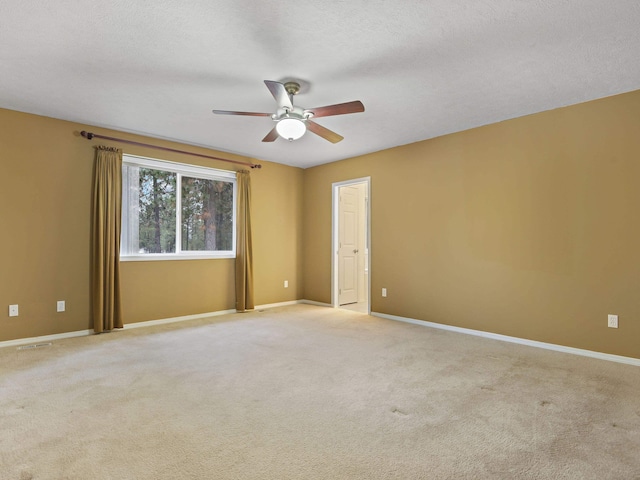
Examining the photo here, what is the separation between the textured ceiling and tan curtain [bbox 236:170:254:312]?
159 centimetres

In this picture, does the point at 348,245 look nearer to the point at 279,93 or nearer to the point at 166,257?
the point at 166,257

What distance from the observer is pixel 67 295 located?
13.5ft

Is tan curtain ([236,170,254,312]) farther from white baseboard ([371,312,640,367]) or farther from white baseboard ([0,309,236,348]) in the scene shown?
white baseboard ([371,312,640,367])

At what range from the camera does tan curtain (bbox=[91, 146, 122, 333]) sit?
4227mm

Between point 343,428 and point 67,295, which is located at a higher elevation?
point 67,295

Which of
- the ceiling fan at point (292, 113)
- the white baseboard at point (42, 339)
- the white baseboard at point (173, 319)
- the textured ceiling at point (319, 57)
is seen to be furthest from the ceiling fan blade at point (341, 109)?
the white baseboard at point (42, 339)

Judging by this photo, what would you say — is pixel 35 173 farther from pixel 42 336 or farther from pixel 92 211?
pixel 42 336

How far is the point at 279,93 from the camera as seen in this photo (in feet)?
9.03

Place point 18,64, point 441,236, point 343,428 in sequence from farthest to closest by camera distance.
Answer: point 441,236
point 18,64
point 343,428

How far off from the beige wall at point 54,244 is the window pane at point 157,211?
0.23 m

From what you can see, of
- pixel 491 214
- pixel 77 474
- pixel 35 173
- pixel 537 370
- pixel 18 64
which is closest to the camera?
pixel 77 474

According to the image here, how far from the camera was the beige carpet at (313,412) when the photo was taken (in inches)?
68.9

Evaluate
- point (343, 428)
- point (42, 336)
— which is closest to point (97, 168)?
point (42, 336)

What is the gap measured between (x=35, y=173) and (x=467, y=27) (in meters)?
4.50
